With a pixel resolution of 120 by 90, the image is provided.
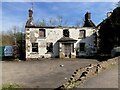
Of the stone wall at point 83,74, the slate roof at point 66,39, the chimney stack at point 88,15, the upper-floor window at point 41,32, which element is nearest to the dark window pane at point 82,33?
the slate roof at point 66,39

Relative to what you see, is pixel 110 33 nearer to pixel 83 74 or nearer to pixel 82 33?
pixel 82 33

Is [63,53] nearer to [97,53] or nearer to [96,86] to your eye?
[97,53]

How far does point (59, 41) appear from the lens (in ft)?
130

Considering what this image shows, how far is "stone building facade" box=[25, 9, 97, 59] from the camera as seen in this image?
130 feet

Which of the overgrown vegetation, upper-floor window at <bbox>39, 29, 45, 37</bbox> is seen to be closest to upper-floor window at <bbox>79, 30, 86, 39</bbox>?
the overgrown vegetation

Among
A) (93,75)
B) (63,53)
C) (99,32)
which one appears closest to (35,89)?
(93,75)

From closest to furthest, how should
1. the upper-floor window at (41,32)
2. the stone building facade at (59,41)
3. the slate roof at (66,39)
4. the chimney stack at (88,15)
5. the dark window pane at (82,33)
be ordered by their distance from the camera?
the slate roof at (66,39) < the stone building facade at (59,41) < the upper-floor window at (41,32) < the dark window pane at (82,33) < the chimney stack at (88,15)

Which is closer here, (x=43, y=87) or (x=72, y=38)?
(x=43, y=87)

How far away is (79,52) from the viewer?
40250 millimetres

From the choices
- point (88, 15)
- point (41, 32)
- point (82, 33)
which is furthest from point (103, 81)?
point (88, 15)

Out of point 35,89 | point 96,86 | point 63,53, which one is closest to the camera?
point 96,86

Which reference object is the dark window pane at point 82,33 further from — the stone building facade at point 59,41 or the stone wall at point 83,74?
the stone wall at point 83,74

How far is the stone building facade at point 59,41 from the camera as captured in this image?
1559 inches

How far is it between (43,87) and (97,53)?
25752 millimetres
